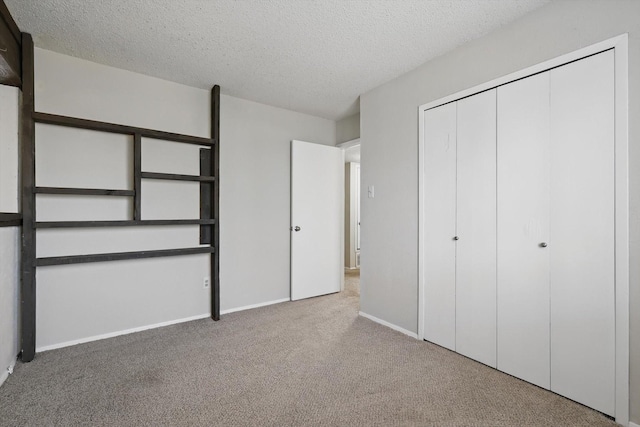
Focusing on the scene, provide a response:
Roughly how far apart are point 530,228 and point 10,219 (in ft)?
11.2

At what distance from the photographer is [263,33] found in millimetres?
2199

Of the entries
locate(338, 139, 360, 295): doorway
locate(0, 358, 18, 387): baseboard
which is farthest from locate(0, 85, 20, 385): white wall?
locate(338, 139, 360, 295): doorway

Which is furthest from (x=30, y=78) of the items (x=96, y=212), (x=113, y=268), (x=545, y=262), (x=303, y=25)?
(x=545, y=262)

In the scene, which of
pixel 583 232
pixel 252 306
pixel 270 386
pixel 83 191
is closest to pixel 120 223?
pixel 83 191

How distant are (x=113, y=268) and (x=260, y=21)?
238 centimetres

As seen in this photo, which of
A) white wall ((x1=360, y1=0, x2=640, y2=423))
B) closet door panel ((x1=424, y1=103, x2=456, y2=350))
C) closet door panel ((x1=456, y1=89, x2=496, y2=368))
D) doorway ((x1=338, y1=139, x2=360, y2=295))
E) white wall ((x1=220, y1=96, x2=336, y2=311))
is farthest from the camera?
doorway ((x1=338, y1=139, x2=360, y2=295))

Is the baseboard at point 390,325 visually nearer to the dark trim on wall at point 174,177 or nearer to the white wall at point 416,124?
the white wall at point 416,124

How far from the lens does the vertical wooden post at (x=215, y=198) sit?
3.05 meters

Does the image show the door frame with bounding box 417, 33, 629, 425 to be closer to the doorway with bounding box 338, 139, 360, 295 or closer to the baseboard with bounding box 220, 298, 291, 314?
the baseboard with bounding box 220, 298, 291, 314

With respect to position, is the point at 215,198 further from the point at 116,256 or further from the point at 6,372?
the point at 6,372

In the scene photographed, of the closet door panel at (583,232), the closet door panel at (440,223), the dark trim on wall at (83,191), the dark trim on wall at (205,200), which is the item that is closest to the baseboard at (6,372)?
the dark trim on wall at (83,191)

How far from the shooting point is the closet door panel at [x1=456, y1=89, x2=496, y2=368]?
2184mm

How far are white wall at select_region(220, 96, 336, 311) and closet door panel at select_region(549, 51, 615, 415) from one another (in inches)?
105

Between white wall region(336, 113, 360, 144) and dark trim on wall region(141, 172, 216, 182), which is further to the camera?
white wall region(336, 113, 360, 144)
